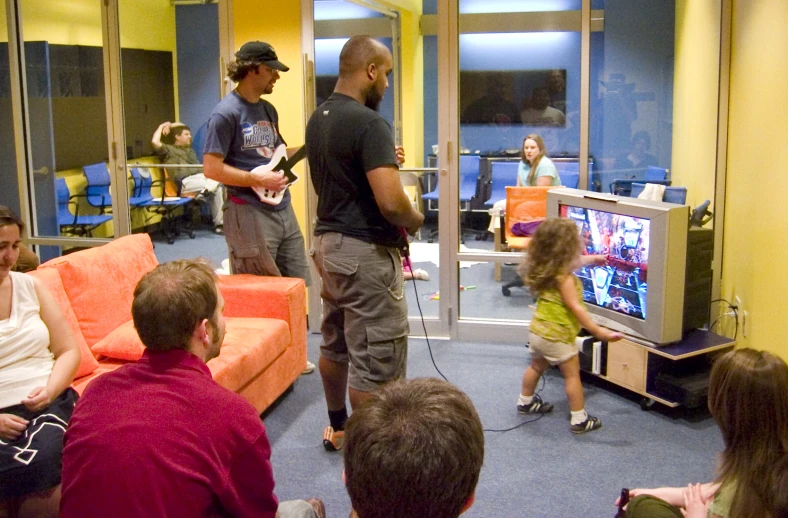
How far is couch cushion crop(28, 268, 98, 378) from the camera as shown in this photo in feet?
10.3

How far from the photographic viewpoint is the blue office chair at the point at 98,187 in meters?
5.59

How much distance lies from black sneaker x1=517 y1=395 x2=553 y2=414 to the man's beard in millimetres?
1619

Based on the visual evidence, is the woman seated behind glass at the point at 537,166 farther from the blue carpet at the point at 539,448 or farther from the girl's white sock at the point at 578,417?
the girl's white sock at the point at 578,417

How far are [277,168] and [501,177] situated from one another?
175 cm

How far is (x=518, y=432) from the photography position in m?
3.55

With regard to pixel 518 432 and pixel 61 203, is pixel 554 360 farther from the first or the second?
pixel 61 203

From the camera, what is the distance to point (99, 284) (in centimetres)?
339

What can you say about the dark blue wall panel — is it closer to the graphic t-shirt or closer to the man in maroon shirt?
the graphic t-shirt

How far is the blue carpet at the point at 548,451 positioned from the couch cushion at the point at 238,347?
1.06 feet

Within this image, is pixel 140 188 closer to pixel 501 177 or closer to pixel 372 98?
pixel 501 177

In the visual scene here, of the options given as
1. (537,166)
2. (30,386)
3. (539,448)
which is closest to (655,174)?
(537,166)

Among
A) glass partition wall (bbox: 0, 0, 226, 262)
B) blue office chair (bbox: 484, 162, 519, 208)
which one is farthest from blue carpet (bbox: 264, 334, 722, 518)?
glass partition wall (bbox: 0, 0, 226, 262)

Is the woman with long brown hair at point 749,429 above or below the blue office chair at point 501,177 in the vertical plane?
below

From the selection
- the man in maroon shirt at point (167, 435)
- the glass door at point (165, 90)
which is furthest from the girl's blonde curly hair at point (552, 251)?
the glass door at point (165, 90)
